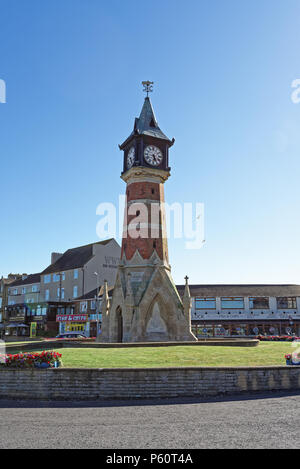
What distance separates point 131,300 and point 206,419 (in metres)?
20.8

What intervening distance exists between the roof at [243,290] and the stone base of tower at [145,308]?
26.3 meters

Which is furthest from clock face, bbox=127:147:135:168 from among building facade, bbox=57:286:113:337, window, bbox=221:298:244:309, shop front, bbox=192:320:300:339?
window, bbox=221:298:244:309

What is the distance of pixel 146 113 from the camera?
3909cm

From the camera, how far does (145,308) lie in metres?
31.3

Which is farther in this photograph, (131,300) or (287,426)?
(131,300)

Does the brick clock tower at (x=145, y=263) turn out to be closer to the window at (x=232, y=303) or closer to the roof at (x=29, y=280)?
the window at (x=232, y=303)

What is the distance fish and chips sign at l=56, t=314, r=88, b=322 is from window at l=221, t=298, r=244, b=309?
21.7 metres

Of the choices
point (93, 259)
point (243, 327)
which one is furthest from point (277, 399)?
point (93, 259)

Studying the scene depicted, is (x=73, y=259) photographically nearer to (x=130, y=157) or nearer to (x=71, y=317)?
(x=71, y=317)

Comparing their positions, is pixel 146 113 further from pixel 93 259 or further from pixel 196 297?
pixel 93 259

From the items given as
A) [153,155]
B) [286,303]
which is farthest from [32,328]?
[286,303]

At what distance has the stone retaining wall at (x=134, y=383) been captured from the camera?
46.1ft

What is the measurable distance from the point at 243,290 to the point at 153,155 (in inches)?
1273

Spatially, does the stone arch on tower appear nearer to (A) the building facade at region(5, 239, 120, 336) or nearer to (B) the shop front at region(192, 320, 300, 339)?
(B) the shop front at region(192, 320, 300, 339)
